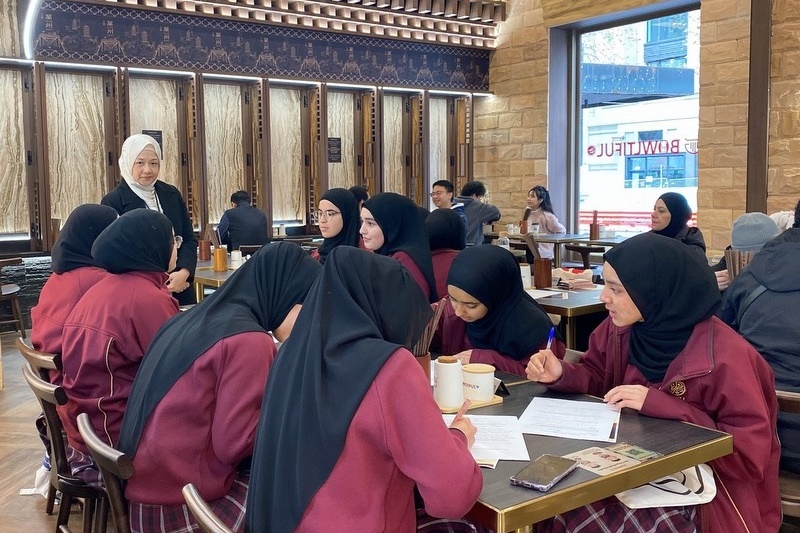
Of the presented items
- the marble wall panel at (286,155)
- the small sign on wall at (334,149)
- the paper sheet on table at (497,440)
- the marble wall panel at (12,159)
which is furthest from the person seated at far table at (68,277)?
the small sign on wall at (334,149)

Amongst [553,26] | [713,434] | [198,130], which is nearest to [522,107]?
[553,26]

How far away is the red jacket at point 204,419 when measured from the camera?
6.35ft

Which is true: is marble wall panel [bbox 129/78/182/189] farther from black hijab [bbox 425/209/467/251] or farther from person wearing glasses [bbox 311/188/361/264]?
black hijab [bbox 425/209/467/251]

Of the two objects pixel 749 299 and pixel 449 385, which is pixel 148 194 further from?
pixel 749 299

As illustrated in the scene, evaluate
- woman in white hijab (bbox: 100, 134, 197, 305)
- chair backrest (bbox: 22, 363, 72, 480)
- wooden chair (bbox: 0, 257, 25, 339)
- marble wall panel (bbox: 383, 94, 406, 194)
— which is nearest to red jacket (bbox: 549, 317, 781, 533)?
chair backrest (bbox: 22, 363, 72, 480)

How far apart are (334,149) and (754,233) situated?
235 inches

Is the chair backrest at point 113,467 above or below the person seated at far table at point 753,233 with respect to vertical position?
below

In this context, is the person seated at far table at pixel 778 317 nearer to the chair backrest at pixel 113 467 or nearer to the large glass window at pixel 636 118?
the chair backrest at pixel 113 467

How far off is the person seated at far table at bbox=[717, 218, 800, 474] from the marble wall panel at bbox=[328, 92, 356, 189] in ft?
22.1

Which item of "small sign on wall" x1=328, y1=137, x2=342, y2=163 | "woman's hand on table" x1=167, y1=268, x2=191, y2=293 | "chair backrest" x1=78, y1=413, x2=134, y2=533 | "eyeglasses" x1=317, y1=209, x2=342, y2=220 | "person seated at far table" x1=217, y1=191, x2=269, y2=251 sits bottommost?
"chair backrest" x1=78, y1=413, x2=134, y2=533

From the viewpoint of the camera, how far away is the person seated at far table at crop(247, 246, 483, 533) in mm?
1480

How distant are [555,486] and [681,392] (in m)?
0.71

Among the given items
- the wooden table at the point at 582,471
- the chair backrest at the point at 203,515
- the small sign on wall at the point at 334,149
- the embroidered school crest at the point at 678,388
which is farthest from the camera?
the small sign on wall at the point at 334,149

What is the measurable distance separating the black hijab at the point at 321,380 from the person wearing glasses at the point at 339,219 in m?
3.18
